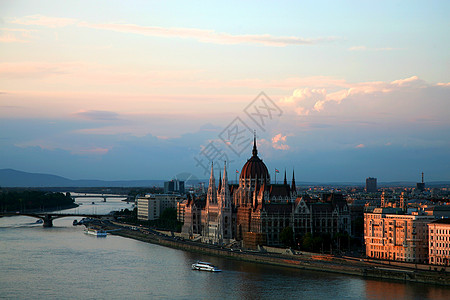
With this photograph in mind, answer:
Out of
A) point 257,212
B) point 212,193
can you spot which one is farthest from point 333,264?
point 212,193

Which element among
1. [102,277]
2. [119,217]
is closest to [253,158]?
[102,277]

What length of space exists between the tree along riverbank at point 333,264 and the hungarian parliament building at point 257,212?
13.9 feet

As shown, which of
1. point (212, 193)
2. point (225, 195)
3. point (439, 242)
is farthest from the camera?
point (212, 193)

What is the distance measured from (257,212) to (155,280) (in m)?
28.7

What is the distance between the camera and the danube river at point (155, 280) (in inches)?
2256

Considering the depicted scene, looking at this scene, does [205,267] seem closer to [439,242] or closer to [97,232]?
[439,242]

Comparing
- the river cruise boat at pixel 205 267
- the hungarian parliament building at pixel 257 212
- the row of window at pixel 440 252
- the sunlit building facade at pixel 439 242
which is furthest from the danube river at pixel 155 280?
the hungarian parliament building at pixel 257 212

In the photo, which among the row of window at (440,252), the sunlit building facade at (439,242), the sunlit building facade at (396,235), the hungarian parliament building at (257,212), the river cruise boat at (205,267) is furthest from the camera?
the hungarian parliament building at (257,212)

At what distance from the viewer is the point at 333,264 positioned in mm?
69125

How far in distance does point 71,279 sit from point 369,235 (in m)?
27.1

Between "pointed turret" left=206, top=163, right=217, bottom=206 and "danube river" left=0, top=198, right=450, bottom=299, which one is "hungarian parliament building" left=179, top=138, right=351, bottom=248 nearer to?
"pointed turret" left=206, top=163, right=217, bottom=206

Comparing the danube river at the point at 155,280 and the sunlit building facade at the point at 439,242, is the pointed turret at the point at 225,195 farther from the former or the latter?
the sunlit building facade at the point at 439,242

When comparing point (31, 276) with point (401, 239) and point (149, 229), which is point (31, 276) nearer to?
point (401, 239)

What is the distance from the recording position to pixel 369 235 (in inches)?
2899
